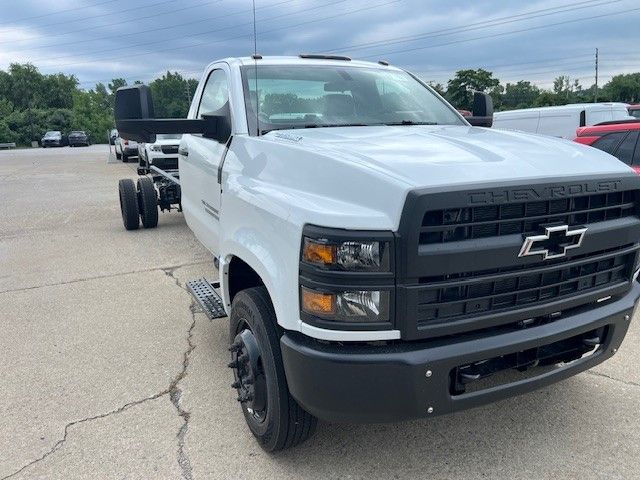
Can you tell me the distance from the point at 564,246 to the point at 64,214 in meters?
10.1

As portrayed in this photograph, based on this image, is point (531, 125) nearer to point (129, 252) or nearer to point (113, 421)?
point (129, 252)

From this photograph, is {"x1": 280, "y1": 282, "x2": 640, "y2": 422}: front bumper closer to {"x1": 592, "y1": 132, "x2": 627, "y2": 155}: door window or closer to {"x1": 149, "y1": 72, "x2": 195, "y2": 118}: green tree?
{"x1": 149, "y1": 72, "x2": 195, "y2": 118}: green tree

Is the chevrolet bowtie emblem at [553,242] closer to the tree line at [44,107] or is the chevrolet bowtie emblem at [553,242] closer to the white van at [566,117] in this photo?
the white van at [566,117]

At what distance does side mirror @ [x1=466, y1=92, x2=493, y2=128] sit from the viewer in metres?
4.24

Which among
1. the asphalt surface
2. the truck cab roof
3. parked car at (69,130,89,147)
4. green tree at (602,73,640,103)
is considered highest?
green tree at (602,73,640,103)

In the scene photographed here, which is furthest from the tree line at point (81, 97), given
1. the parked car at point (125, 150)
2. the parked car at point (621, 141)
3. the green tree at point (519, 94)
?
the parked car at point (621, 141)

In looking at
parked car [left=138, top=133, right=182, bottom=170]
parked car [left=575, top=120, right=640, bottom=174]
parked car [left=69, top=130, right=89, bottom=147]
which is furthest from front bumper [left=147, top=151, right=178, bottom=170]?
parked car [left=69, top=130, right=89, bottom=147]

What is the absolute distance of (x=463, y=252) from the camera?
6.94ft

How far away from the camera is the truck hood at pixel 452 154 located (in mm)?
2220

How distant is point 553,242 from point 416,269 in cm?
67

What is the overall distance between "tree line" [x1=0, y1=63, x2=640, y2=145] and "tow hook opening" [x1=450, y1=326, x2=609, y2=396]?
40493mm

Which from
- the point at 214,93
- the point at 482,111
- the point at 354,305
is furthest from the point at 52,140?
the point at 354,305

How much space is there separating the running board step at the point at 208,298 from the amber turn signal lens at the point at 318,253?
1569mm

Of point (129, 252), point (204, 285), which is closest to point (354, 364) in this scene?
point (204, 285)
